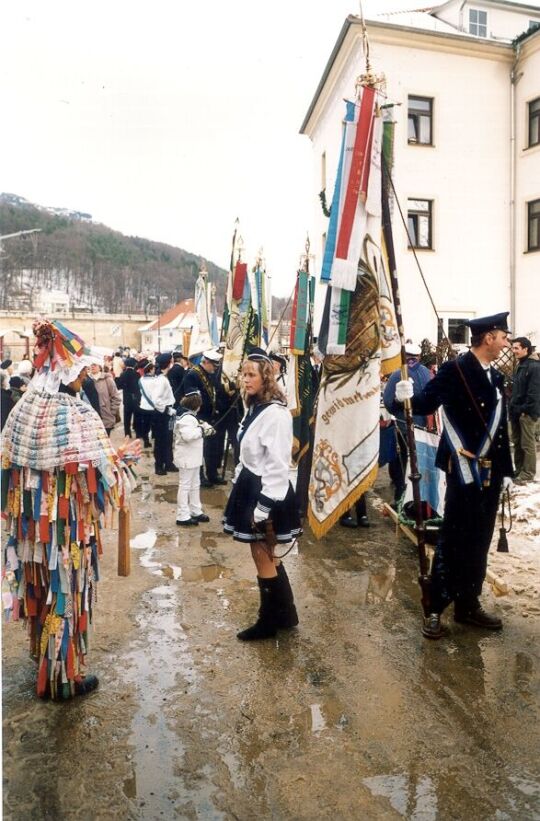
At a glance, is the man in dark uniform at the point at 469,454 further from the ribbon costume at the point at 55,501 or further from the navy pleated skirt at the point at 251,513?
the ribbon costume at the point at 55,501

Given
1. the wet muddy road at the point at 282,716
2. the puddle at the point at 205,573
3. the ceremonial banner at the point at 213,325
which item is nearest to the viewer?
the wet muddy road at the point at 282,716

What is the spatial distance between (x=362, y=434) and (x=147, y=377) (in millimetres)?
5918

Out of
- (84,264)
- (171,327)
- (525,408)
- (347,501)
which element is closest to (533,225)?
(525,408)

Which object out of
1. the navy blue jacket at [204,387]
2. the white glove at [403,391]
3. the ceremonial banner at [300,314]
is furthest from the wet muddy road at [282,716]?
the navy blue jacket at [204,387]

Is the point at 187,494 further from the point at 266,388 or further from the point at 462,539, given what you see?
the point at 462,539

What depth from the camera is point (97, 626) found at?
435 cm

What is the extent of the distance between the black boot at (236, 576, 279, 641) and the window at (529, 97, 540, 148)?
1877cm

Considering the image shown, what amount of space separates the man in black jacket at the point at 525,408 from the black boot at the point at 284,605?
528 cm

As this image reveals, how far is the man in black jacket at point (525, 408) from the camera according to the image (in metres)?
8.55

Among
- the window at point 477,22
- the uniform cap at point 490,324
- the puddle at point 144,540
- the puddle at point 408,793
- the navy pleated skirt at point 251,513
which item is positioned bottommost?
the puddle at point 408,793

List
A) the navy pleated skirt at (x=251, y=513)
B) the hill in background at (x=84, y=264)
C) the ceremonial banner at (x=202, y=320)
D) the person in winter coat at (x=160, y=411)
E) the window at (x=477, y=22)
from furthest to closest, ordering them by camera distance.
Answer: the window at (x=477, y=22) < the ceremonial banner at (x=202, y=320) < the person in winter coat at (x=160, y=411) < the navy pleated skirt at (x=251, y=513) < the hill in background at (x=84, y=264)

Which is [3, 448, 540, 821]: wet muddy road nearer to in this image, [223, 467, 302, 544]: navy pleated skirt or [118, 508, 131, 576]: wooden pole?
[118, 508, 131, 576]: wooden pole

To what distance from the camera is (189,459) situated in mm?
6898

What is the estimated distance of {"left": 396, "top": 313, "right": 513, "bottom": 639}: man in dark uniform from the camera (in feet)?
13.5
